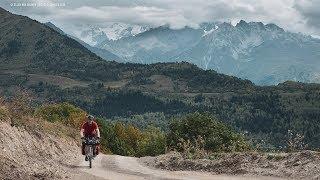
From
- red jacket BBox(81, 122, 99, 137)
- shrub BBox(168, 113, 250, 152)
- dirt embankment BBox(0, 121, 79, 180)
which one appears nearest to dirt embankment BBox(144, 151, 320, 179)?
red jacket BBox(81, 122, 99, 137)

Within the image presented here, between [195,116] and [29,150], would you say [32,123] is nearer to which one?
[29,150]

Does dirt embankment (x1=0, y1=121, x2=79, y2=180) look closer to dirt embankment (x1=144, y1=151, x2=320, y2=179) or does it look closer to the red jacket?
the red jacket

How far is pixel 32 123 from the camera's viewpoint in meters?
36.8

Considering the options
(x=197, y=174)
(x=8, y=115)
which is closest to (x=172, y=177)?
(x=197, y=174)

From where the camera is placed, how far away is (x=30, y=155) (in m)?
28.9

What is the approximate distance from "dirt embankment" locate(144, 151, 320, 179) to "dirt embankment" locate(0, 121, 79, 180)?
23.2 ft

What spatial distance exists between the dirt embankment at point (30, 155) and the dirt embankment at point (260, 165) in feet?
23.2

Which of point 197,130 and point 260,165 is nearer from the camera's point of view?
point 260,165

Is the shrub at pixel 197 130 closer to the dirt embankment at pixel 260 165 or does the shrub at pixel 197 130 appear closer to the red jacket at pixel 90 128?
the red jacket at pixel 90 128

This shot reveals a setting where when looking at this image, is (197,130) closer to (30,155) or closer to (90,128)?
(90,128)

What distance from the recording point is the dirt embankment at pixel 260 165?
21.4 meters

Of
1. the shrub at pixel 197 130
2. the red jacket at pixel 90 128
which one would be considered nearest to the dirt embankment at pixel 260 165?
the red jacket at pixel 90 128

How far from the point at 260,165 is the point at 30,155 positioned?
1356 cm

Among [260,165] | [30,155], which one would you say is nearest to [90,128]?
[30,155]
